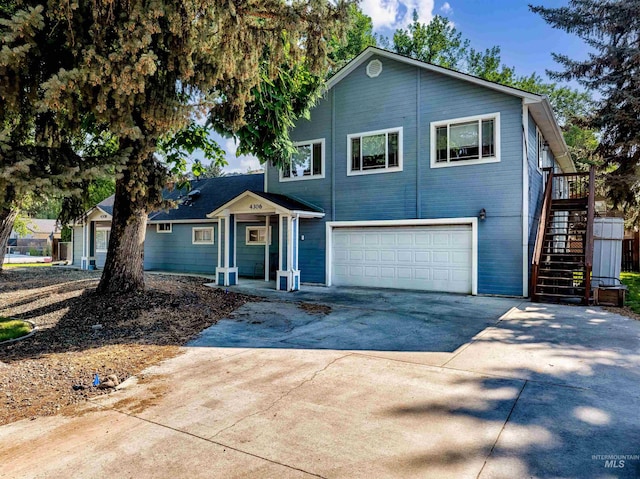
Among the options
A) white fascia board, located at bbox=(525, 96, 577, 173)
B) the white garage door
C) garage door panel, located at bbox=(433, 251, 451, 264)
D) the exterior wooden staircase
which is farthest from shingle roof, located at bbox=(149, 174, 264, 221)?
the exterior wooden staircase

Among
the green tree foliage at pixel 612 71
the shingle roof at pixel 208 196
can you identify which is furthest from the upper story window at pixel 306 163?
the green tree foliage at pixel 612 71

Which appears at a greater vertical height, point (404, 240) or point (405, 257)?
point (404, 240)

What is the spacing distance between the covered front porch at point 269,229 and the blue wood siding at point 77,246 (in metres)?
12.7

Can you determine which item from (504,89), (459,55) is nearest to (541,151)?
(504,89)

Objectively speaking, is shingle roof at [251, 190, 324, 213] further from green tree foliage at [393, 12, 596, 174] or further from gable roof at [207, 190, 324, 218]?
green tree foliage at [393, 12, 596, 174]

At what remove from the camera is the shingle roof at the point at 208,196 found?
17.2m

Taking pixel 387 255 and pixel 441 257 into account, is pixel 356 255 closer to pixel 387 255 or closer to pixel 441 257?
pixel 387 255

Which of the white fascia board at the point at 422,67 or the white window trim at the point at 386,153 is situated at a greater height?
the white fascia board at the point at 422,67

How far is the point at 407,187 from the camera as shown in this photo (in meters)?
11.9

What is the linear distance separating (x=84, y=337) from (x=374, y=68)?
1099 cm

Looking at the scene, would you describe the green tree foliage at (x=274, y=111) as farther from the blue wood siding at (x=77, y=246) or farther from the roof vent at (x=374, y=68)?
the blue wood siding at (x=77, y=246)

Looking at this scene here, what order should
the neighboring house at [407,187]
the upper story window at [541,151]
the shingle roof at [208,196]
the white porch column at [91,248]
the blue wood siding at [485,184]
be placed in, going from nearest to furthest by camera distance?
the blue wood siding at [485,184] < the neighboring house at [407,187] < the upper story window at [541,151] < the shingle roof at [208,196] < the white porch column at [91,248]

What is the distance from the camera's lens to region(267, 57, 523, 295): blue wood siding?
10.5 m

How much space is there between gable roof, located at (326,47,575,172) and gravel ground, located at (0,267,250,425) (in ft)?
27.2
